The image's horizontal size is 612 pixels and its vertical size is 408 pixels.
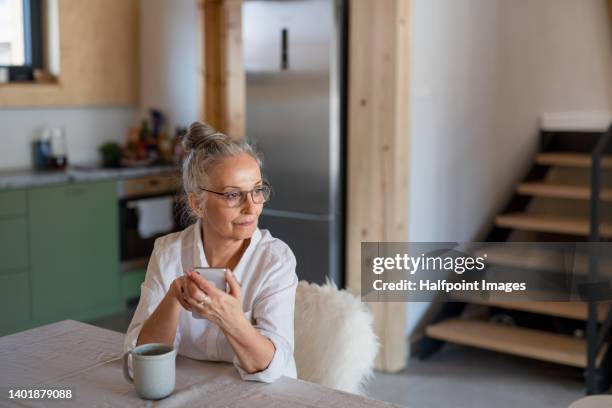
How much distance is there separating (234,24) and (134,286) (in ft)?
5.57

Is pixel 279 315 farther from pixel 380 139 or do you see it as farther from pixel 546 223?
pixel 546 223

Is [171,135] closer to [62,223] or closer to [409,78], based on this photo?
[62,223]

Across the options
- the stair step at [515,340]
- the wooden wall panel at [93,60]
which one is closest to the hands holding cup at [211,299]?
the stair step at [515,340]

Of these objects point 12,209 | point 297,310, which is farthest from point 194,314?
point 12,209

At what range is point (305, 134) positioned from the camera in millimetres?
4172

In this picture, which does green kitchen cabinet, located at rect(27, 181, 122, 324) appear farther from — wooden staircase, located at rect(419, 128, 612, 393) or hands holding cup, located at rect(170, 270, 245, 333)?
hands holding cup, located at rect(170, 270, 245, 333)

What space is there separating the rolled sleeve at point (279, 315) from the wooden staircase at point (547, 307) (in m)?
2.31

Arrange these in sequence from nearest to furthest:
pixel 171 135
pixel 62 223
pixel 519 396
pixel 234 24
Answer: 1. pixel 519 396
2. pixel 62 223
3. pixel 234 24
4. pixel 171 135

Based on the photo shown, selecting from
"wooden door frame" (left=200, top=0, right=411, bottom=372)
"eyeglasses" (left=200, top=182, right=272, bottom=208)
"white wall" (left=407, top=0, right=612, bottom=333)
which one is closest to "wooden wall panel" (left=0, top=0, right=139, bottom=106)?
"wooden door frame" (left=200, top=0, right=411, bottom=372)

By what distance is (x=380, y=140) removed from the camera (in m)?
3.94

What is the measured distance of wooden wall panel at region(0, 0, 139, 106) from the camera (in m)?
4.81

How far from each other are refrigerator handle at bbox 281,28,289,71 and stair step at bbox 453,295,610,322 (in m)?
1.72

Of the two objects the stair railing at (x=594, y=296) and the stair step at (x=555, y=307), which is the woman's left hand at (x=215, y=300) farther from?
the stair step at (x=555, y=307)

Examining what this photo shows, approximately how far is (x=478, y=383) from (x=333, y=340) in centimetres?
227
